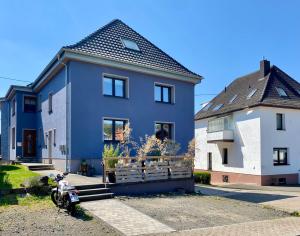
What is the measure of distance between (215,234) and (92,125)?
441 inches

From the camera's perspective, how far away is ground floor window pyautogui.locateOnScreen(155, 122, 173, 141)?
20.8m

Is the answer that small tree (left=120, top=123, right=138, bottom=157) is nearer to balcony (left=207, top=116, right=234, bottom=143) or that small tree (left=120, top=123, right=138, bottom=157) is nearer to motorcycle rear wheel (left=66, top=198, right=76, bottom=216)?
motorcycle rear wheel (left=66, top=198, right=76, bottom=216)

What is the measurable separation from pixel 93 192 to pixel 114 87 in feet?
27.5

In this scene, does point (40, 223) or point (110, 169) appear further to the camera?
point (110, 169)

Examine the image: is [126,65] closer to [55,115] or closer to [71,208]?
[55,115]

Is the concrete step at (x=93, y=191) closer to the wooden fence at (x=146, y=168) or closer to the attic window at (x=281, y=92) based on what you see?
the wooden fence at (x=146, y=168)

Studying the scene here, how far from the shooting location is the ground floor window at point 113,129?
18484 millimetres

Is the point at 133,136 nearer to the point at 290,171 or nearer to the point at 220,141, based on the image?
the point at 220,141

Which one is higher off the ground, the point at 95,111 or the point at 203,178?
the point at 95,111

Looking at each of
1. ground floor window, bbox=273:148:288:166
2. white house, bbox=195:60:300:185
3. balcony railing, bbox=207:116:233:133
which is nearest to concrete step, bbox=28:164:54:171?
white house, bbox=195:60:300:185

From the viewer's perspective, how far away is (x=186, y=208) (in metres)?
11.3

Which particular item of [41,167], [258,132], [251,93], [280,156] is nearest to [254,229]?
[41,167]

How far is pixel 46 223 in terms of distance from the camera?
8.46 m

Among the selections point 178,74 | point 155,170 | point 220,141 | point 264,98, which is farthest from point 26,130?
point 264,98
